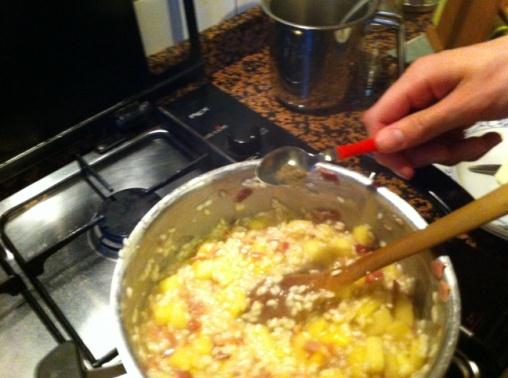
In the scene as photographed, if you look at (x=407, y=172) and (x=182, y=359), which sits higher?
(x=407, y=172)

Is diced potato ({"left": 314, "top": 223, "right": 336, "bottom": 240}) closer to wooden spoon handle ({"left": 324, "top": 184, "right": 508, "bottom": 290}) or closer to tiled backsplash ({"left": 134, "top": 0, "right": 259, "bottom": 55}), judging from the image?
wooden spoon handle ({"left": 324, "top": 184, "right": 508, "bottom": 290})

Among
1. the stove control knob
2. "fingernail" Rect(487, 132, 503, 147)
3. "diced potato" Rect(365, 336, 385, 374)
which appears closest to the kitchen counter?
the stove control knob

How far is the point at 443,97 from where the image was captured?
802 millimetres

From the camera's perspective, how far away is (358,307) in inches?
33.6

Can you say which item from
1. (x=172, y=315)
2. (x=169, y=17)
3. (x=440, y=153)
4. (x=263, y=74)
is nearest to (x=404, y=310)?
(x=440, y=153)

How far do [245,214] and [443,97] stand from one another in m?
0.41

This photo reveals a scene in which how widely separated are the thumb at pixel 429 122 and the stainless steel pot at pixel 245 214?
0.09 m

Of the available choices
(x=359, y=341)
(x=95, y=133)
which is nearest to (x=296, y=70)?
(x=95, y=133)

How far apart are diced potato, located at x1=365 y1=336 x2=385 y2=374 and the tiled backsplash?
845 mm

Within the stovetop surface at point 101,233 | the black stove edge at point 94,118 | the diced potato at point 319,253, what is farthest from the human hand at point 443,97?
the black stove edge at point 94,118

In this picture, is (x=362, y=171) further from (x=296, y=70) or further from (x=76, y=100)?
(x=76, y=100)

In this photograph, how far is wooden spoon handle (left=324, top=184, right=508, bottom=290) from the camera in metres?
0.60

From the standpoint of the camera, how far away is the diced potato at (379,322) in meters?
0.83

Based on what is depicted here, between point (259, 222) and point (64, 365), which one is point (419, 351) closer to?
point (259, 222)
